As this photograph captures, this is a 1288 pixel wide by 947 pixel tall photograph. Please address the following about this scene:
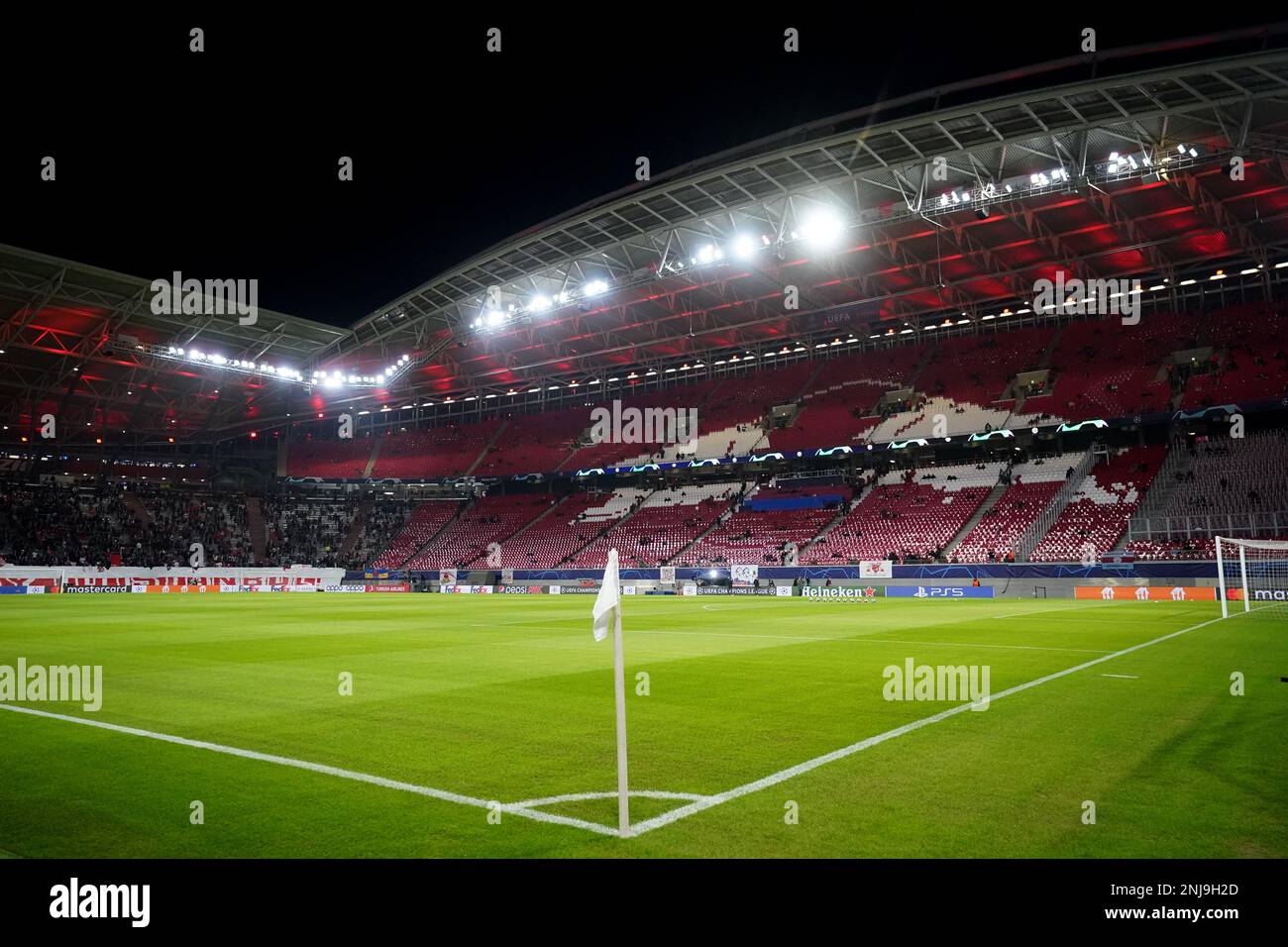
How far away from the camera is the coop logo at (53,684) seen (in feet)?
33.8

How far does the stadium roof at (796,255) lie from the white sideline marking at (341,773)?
32.6m

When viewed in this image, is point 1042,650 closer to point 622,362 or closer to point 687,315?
point 687,315

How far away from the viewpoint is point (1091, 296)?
Answer: 48531 millimetres

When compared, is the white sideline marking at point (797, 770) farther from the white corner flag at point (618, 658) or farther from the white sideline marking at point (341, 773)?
the white sideline marking at point (341, 773)

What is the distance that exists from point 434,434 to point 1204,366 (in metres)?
59.6

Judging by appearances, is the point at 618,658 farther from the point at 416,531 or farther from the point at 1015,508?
the point at 416,531

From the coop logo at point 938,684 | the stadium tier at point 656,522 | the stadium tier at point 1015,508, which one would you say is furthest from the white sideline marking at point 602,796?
the stadium tier at point 656,522

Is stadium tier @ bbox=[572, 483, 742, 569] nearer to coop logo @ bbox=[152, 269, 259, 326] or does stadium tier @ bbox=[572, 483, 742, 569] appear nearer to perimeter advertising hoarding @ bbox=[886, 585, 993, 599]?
perimeter advertising hoarding @ bbox=[886, 585, 993, 599]

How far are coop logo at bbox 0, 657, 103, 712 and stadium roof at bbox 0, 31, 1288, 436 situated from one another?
31436mm

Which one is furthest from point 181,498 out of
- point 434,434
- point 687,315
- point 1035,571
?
point 1035,571

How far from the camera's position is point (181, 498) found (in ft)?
230

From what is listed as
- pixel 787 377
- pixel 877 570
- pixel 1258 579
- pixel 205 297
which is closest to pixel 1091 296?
pixel 877 570
